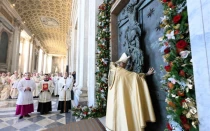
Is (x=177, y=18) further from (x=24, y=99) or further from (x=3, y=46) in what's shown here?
(x=3, y=46)

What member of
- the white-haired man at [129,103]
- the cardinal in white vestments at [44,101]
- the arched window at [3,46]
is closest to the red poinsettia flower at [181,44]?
the white-haired man at [129,103]

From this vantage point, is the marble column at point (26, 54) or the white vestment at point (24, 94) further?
the marble column at point (26, 54)

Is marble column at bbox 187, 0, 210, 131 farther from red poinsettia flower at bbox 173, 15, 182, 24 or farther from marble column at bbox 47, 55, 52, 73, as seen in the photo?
marble column at bbox 47, 55, 52, 73

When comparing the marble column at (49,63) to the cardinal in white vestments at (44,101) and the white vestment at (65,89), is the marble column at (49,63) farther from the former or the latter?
the white vestment at (65,89)

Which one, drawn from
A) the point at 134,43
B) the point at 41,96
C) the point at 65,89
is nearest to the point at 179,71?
the point at 134,43

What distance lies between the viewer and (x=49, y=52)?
39.0m

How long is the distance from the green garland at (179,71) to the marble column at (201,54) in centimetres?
6

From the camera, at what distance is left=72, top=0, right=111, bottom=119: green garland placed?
3.47 meters

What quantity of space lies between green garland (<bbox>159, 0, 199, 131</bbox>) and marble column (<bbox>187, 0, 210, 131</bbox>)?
0.21 ft

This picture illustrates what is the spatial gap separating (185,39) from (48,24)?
779 inches

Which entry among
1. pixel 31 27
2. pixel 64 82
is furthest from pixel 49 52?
pixel 64 82

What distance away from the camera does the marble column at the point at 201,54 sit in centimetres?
97

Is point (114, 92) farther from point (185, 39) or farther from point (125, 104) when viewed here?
point (185, 39)

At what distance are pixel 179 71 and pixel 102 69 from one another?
257 cm
